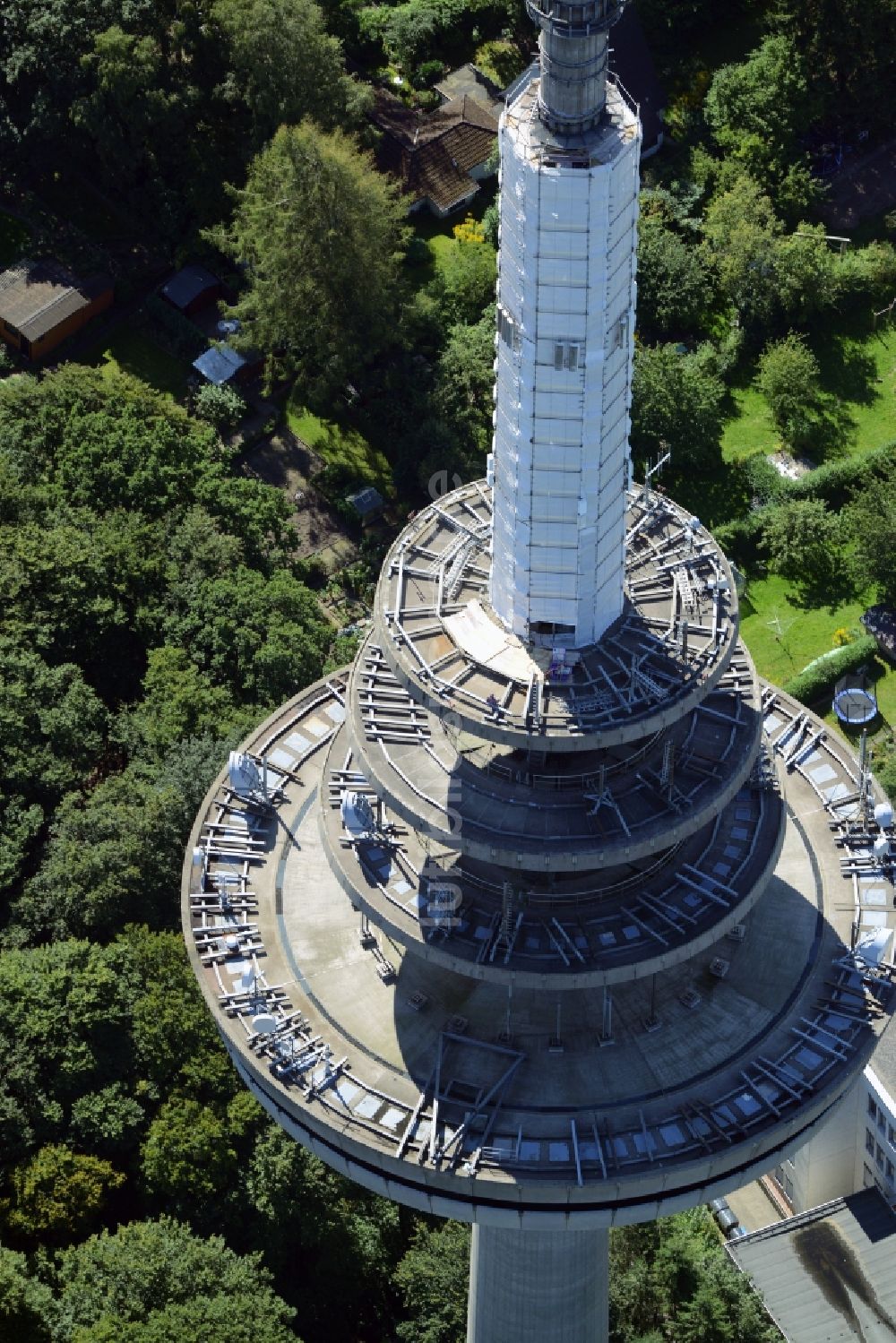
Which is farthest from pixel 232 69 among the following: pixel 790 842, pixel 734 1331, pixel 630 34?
pixel 734 1331

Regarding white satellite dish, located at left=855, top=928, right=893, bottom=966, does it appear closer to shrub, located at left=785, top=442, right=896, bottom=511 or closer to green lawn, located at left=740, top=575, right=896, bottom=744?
green lawn, located at left=740, top=575, right=896, bottom=744

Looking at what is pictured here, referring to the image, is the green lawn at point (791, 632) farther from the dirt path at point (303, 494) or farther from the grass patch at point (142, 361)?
the grass patch at point (142, 361)

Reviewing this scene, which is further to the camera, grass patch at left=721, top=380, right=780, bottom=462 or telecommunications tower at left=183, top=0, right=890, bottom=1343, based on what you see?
grass patch at left=721, top=380, right=780, bottom=462


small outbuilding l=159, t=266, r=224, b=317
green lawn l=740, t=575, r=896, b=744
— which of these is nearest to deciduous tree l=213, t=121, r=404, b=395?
small outbuilding l=159, t=266, r=224, b=317

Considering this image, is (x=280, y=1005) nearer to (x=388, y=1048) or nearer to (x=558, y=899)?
(x=388, y=1048)

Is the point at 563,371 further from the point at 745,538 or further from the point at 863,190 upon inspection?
the point at 863,190

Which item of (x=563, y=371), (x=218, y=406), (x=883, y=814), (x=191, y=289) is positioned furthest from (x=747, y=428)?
(x=563, y=371)
